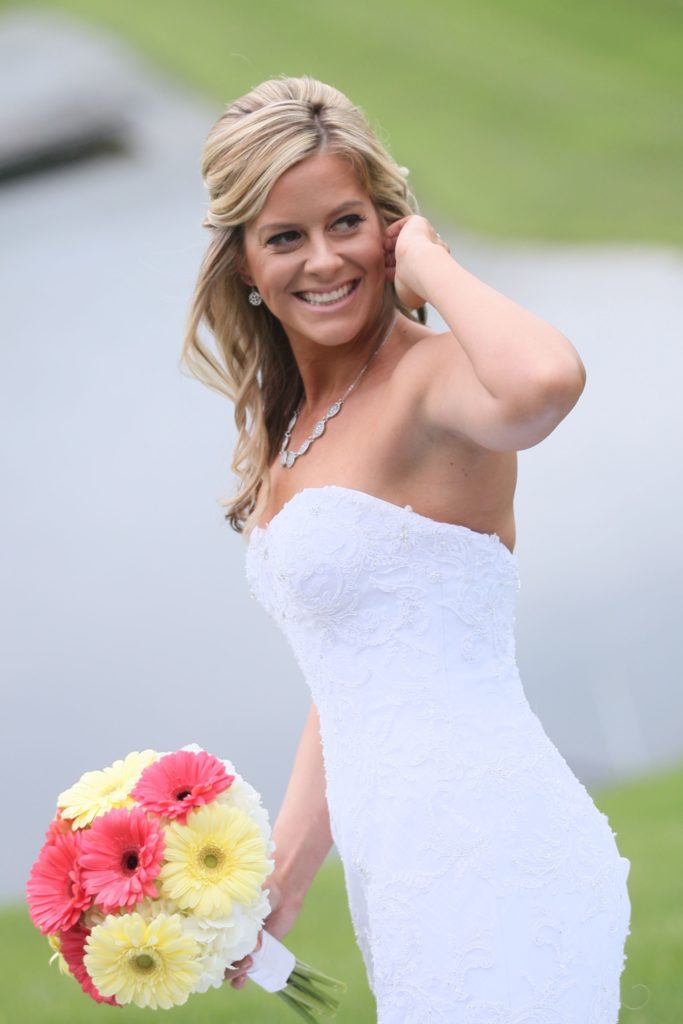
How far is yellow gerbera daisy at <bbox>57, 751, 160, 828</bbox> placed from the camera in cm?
288

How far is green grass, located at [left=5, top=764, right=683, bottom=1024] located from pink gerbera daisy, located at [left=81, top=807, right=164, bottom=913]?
2.84 metres

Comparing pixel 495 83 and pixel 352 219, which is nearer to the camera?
pixel 352 219

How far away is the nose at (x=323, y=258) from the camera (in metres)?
3.10

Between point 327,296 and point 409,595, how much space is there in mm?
671

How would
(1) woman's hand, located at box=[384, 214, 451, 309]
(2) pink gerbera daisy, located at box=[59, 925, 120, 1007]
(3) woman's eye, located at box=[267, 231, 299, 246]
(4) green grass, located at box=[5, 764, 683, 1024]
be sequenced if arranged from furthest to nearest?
1. (4) green grass, located at box=[5, 764, 683, 1024]
2. (3) woman's eye, located at box=[267, 231, 299, 246]
3. (1) woman's hand, located at box=[384, 214, 451, 309]
4. (2) pink gerbera daisy, located at box=[59, 925, 120, 1007]

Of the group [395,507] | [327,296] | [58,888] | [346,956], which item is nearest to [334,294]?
[327,296]

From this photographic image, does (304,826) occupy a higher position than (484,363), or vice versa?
(484,363)

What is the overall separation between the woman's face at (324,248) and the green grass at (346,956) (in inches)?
117

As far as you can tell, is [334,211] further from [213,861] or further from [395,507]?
[213,861]

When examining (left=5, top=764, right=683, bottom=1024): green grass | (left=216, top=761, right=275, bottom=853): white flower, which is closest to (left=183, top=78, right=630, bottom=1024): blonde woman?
(left=216, top=761, right=275, bottom=853): white flower

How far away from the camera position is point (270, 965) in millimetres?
3041

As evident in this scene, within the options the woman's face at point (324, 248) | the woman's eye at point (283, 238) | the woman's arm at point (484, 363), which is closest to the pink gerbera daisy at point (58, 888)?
the woman's arm at point (484, 363)

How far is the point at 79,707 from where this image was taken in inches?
447

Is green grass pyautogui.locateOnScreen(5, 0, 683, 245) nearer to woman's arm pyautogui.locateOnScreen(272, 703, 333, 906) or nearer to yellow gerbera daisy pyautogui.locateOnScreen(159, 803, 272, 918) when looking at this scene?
woman's arm pyautogui.locateOnScreen(272, 703, 333, 906)
